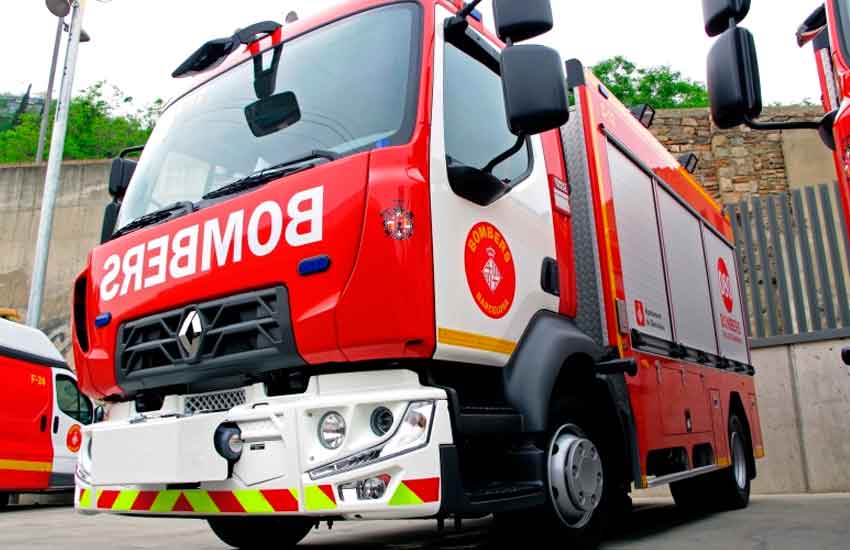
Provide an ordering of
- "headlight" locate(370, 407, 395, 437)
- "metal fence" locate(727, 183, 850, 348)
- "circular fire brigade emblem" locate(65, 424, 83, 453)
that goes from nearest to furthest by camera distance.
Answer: "headlight" locate(370, 407, 395, 437) < "metal fence" locate(727, 183, 850, 348) < "circular fire brigade emblem" locate(65, 424, 83, 453)

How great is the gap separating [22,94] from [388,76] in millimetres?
49278

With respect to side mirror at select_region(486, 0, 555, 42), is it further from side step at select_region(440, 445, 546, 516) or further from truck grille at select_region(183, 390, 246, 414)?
truck grille at select_region(183, 390, 246, 414)

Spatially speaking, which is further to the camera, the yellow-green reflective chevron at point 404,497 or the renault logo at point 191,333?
the renault logo at point 191,333

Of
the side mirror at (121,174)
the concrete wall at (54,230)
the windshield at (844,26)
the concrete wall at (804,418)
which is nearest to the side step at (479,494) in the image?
the windshield at (844,26)

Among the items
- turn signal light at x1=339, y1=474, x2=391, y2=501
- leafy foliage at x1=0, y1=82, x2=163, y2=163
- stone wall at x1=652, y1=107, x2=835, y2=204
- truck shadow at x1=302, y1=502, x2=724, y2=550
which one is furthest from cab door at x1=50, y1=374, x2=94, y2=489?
leafy foliage at x1=0, y1=82, x2=163, y2=163

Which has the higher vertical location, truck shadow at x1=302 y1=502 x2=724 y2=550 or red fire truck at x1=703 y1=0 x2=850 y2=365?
red fire truck at x1=703 y1=0 x2=850 y2=365

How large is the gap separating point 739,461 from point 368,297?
16.0 ft

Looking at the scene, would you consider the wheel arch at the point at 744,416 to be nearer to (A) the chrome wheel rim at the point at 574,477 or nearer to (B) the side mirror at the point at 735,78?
(A) the chrome wheel rim at the point at 574,477

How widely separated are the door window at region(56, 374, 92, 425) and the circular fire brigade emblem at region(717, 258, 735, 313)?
26.3 feet

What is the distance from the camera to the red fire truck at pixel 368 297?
3.11 meters

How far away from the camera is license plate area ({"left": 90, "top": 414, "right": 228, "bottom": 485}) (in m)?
3.19

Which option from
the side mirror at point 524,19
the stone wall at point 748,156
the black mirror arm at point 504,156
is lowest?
the black mirror arm at point 504,156

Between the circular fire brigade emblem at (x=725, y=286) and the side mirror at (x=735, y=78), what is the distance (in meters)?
3.74

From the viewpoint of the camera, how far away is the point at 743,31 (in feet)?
11.6
